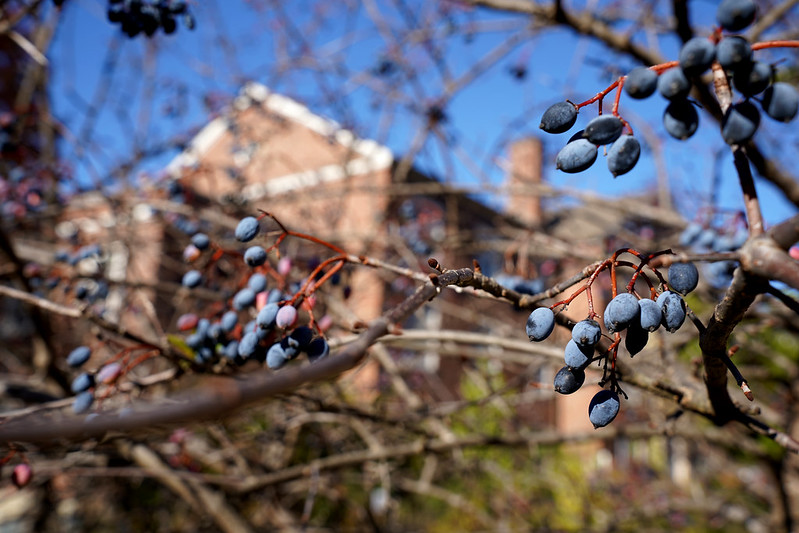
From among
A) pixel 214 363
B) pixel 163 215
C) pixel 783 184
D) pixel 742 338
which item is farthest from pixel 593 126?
pixel 163 215

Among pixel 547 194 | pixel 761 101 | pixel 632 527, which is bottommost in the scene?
pixel 632 527

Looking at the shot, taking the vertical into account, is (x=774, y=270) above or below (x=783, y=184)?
below

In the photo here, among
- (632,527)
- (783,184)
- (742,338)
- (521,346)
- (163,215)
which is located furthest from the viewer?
(632,527)

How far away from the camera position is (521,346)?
5.13 feet

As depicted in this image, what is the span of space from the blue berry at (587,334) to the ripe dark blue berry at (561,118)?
0.32 m

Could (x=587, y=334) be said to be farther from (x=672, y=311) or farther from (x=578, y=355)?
(x=672, y=311)

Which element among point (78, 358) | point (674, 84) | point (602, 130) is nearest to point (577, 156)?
point (602, 130)

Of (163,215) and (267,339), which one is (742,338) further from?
(163,215)

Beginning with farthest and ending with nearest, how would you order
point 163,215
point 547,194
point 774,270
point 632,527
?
point 632,527, point 163,215, point 547,194, point 774,270

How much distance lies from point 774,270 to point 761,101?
0.86ft

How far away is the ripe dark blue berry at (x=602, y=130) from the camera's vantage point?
861 millimetres

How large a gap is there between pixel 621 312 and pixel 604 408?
0.62 ft

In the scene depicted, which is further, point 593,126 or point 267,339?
point 267,339

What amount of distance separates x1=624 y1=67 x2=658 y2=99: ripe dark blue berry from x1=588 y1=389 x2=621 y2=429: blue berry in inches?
19.5
